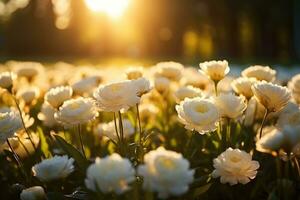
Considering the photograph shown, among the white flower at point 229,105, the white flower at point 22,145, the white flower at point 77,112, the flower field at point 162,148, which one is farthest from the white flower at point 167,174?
the white flower at point 22,145

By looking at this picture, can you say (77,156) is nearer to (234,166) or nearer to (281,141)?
(234,166)

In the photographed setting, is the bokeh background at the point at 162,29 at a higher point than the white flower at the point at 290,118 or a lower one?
lower

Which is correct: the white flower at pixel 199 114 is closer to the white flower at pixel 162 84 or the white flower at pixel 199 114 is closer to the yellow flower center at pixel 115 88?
the yellow flower center at pixel 115 88

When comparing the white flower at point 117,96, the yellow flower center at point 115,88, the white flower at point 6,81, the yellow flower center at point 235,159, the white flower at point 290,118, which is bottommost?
the white flower at point 290,118

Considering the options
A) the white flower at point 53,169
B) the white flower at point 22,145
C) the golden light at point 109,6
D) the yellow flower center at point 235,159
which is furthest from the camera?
the golden light at point 109,6

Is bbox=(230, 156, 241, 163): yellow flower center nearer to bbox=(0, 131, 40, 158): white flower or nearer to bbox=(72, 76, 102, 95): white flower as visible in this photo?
bbox=(0, 131, 40, 158): white flower

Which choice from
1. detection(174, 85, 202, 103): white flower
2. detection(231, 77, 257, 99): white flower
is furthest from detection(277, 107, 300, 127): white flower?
detection(174, 85, 202, 103): white flower

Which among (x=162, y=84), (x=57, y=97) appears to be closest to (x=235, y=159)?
(x=57, y=97)
